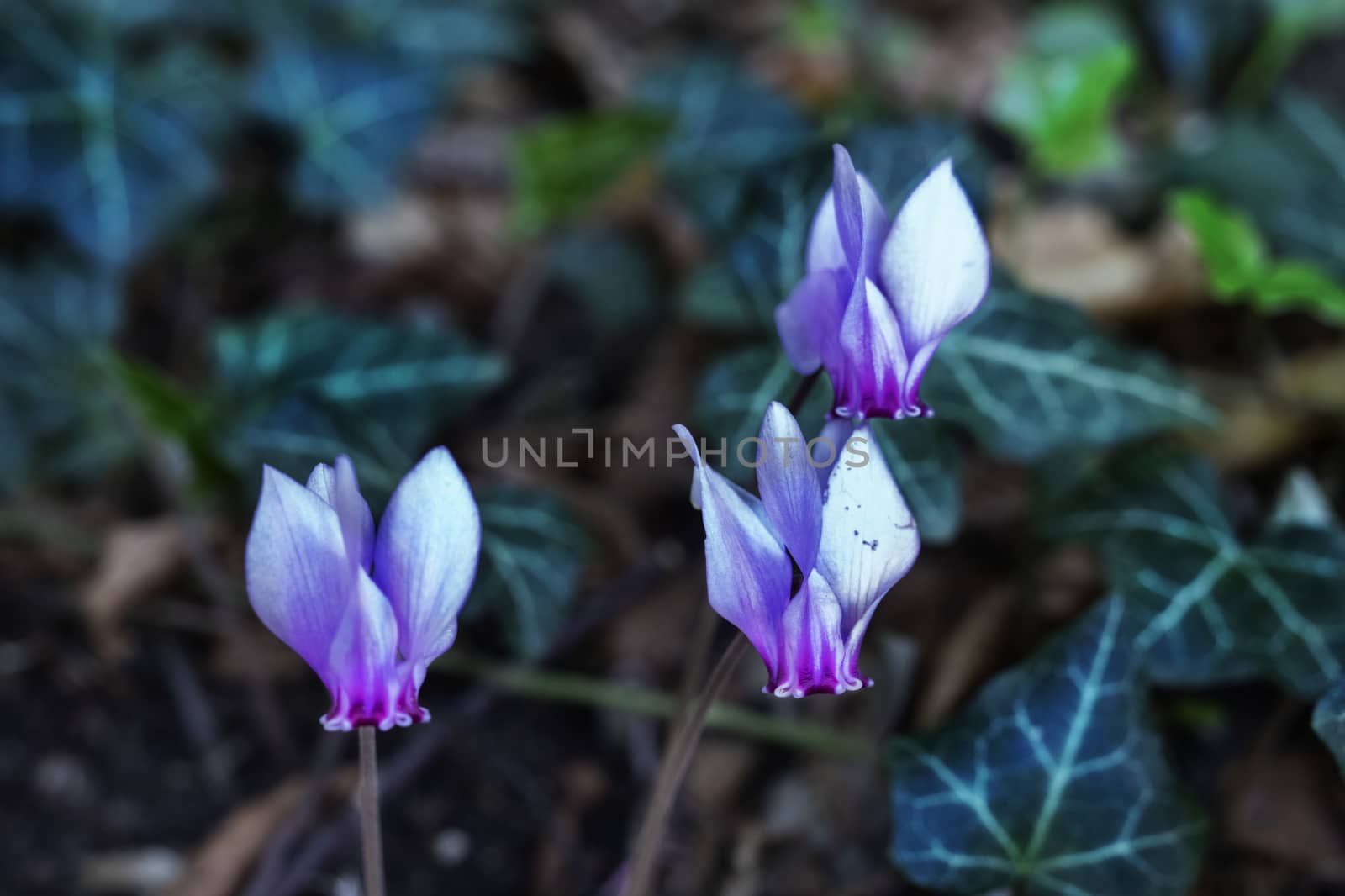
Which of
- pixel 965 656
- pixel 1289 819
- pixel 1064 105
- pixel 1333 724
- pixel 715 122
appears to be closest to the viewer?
pixel 1333 724

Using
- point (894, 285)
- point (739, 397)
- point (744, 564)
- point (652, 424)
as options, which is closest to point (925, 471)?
point (739, 397)

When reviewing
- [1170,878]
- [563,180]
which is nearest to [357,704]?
[1170,878]

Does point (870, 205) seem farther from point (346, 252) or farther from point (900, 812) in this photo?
point (346, 252)

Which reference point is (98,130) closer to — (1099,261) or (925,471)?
(925,471)

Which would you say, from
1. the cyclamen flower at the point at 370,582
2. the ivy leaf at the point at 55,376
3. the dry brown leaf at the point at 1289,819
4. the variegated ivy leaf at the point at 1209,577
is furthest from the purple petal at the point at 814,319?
the ivy leaf at the point at 55,376

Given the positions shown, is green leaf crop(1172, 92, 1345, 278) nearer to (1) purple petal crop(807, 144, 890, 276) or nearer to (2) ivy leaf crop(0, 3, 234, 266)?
(1) purple petal crop(807, 144, 890, 276)

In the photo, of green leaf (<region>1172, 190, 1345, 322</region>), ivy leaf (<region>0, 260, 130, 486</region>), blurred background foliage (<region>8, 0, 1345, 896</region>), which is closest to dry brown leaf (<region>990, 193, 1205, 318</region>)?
blurred background foliage (<region>8, 0, 1345, 896</region>)
